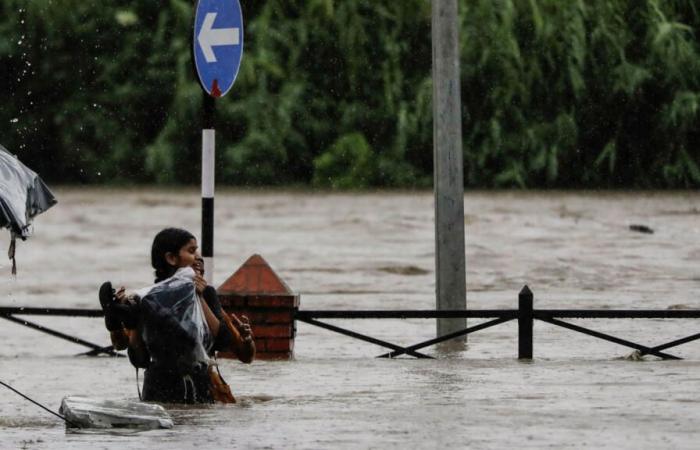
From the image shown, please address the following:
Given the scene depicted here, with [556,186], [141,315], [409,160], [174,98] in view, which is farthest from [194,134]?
[141,315]

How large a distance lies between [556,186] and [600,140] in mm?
1613

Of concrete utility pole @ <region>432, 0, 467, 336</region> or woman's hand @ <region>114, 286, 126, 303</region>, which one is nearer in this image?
woman's hand @ <region>114, 286, 126, 303</region>

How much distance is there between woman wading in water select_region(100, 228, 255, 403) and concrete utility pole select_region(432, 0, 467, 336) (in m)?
5.41

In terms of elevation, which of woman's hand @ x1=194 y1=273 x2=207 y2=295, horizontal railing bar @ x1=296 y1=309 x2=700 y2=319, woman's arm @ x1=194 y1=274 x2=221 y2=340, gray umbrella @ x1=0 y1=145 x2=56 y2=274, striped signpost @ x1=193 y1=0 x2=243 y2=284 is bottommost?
horizontal railing bar @ x1=296 y1=309 x2=700 y2=319

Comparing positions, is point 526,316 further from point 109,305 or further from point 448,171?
point 109,305

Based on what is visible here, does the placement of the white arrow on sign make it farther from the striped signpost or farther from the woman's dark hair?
the woman's dark hair

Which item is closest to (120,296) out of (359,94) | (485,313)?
(485,313)

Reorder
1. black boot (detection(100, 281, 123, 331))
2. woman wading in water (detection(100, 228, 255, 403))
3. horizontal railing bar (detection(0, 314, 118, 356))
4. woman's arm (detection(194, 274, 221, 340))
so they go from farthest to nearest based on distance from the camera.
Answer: horizontal railing bar (detection(0, 314, 118, 356))
woman's arm (detection(194, 274, 221, 340))
woman wading in water (detection(100, 228, 255, 403))
black boot (detection(100, 281, 123, 331))

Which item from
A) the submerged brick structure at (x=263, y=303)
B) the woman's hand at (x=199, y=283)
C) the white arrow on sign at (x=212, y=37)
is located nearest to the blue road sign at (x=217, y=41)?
the white arrow on sign at (x=212, y=37)

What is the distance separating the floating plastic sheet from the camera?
10.5 meters

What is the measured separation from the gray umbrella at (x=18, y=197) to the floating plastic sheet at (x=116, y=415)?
3.41 ft

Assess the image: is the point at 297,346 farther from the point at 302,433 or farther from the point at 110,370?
the point at 302,433

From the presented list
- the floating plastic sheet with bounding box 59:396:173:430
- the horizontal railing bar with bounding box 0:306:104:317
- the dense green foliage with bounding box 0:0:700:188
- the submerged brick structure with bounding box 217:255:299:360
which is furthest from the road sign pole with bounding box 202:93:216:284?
the dense green foliage with bounding box 0:0:700:188

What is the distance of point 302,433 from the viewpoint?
1036 centimetres
